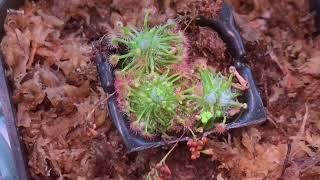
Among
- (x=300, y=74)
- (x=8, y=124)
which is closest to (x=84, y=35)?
(x=8, y=124)

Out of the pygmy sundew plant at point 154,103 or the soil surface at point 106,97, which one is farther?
the soil surface at point 106,97

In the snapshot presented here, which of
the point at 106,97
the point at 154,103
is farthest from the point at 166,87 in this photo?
the point at 106,97

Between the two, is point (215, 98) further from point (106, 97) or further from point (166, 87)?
point (106, 97)

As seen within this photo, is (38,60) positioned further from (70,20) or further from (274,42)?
(274,42)

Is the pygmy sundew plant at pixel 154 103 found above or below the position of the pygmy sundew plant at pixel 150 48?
below

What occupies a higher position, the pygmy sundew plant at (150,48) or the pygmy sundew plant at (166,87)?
the pygmy sundew plant at (150,48)
